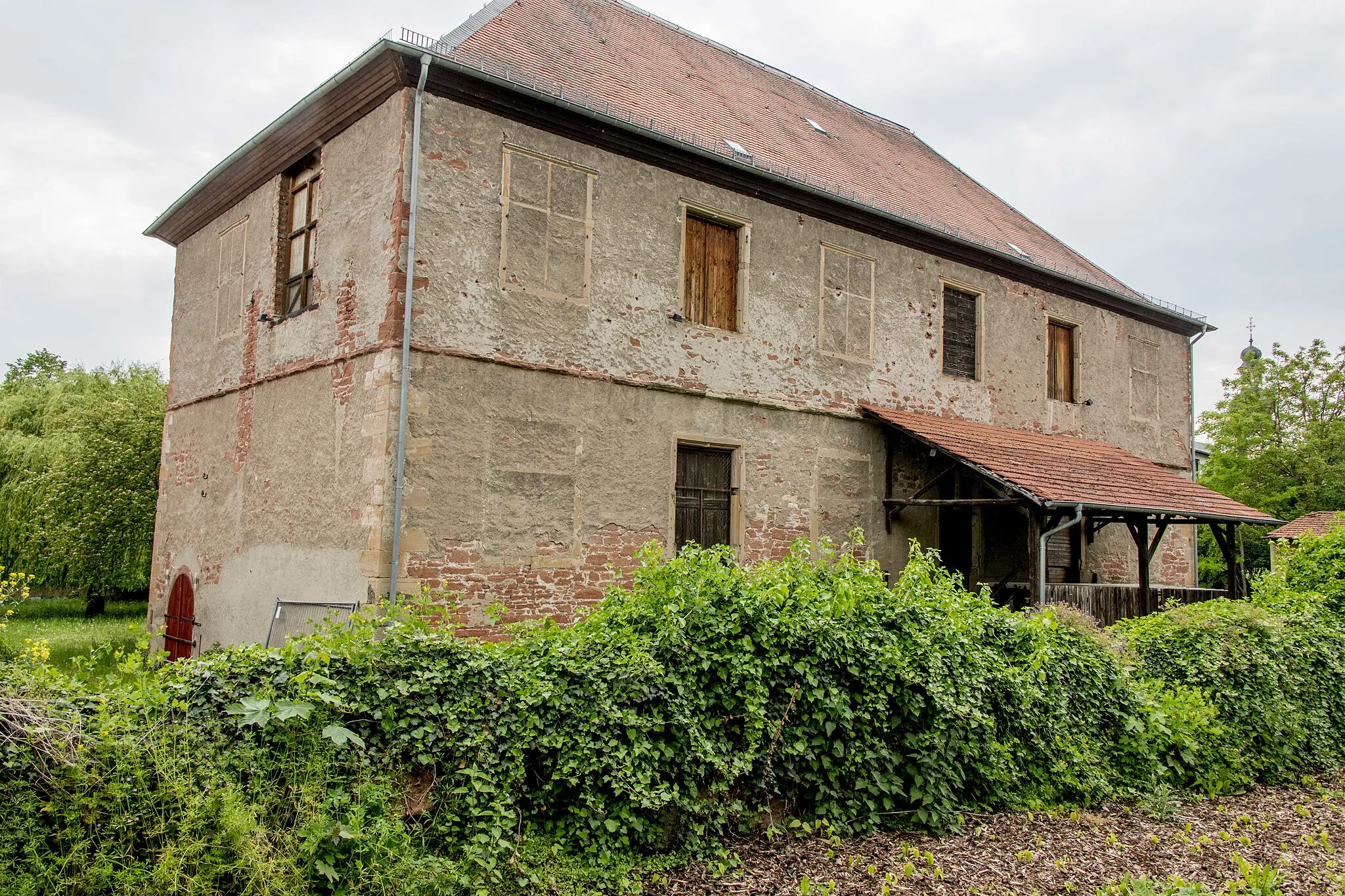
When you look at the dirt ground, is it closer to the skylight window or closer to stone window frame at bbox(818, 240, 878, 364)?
stone window frame at bbox(818, 240, 878, 364)

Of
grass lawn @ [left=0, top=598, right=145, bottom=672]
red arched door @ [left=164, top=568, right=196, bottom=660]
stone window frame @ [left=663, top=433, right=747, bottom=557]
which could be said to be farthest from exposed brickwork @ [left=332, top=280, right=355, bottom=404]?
red arched door @ [left=164, top=568, right=196, bottom=660]

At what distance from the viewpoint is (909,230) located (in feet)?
46.4

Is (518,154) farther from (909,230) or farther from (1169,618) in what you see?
(1169,618)

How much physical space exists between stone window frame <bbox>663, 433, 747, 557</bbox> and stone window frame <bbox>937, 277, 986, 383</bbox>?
4.55m

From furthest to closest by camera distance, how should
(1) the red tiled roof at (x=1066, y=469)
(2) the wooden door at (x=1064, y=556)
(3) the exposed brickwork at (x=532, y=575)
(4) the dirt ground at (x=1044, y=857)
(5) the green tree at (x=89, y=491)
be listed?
(5) the green tree at (x=89, y=491) < (2) the wooden door at (x=1064, y=556) < (1) the red tiled roof at (x=1066, y=469) < (3) the exposed brickwork at (x=532, y=575) < (4) the dirt ground at (x=1044, y=857)

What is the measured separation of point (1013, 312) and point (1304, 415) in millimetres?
22453

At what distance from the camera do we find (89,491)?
71.3ft

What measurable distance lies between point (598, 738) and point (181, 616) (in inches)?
381

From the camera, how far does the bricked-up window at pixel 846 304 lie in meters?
13.0

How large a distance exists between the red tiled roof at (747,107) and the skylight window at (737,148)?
0.41 ft

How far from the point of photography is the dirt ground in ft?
17.3

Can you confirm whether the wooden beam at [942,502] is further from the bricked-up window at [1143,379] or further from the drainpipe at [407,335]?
the drainpipe at [407,335]

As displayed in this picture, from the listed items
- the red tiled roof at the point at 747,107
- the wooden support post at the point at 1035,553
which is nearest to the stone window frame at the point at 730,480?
the wooden support post at the point at 1035,553

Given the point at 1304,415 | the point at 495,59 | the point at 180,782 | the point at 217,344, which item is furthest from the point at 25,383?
the point at 1304,415
